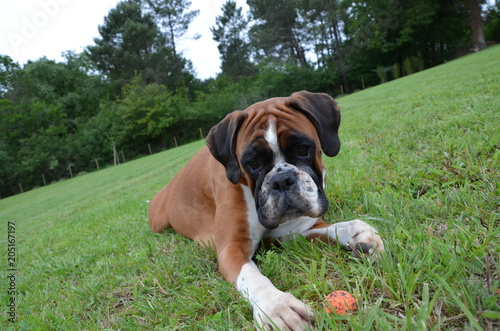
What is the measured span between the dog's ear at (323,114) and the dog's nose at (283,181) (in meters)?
0.54

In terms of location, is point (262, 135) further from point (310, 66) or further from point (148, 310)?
point (310, 66)

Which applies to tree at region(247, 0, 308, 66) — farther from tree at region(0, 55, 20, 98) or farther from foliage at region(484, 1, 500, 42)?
tree at region(0, 55, 20, 98)

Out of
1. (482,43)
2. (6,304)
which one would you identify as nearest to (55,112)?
(6,304)

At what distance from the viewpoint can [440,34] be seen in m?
41.9

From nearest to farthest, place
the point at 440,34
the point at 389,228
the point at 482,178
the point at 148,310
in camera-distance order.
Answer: the point at 148,310 < the point at 389,228 < the point at 482,178 < the point at 440,34

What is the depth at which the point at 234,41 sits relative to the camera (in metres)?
55.6

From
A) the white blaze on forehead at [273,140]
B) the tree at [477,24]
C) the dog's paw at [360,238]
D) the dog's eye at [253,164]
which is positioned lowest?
the dog's paw at [360,238]

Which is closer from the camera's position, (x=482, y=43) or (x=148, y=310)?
(x=148, y=310)

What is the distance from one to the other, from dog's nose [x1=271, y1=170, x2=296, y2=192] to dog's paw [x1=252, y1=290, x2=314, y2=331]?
2.50 ft

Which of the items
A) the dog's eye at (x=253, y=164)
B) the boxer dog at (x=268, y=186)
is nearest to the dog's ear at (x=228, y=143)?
the boxer dog at (x=268, y=186)

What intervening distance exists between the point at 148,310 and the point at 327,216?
163cm

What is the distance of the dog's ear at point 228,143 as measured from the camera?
2.66m

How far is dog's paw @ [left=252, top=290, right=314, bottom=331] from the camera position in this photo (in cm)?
154

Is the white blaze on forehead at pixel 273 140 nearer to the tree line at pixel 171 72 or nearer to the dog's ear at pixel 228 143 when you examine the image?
the dog's ear at pixel 228 143
